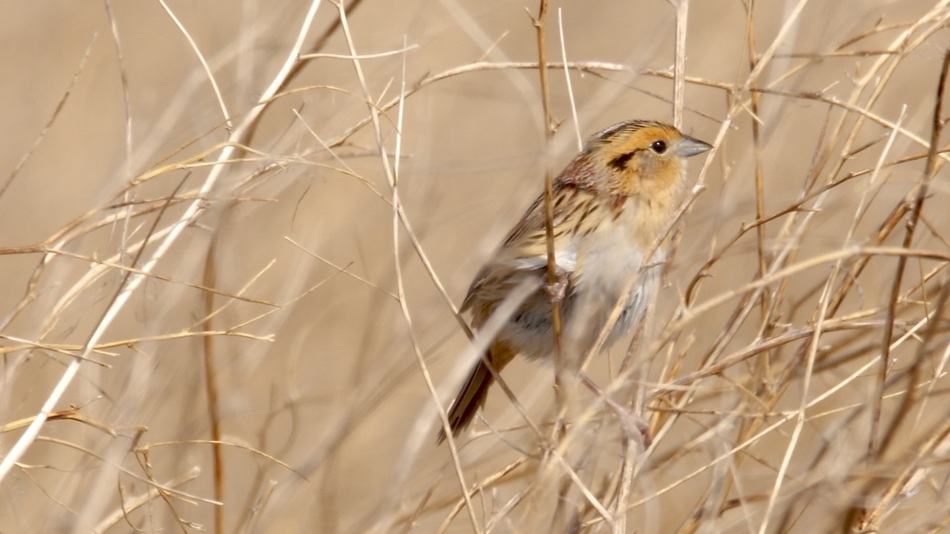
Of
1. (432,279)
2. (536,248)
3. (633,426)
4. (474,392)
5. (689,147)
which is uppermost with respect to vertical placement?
(689,147)

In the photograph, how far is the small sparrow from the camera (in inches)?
132

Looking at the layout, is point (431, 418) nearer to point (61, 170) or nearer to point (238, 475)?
point (238, 475)

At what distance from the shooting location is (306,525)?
16.3 ft

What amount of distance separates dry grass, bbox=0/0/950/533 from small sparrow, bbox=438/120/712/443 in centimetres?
15

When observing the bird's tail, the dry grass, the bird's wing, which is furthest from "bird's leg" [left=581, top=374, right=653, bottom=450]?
the bird's tail

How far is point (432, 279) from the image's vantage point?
8.14ft

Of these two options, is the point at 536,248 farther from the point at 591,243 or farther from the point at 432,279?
the point at 432,279

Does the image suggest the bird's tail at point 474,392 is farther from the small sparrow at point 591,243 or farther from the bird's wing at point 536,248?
the bird's wing at point 536,248

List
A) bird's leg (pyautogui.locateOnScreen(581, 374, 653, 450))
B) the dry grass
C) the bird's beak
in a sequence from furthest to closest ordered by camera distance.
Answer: the bird's beak → bird's leg (pyautogui.locateOnScreen(581, 374, 653, 450)) → the dry grass

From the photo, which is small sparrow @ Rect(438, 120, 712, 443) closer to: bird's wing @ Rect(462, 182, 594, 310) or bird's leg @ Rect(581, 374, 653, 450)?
bird's wing @ Rect(462, 182, 594, 310)

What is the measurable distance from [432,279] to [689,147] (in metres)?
1.31

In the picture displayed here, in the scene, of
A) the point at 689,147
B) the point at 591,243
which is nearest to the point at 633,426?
the point at 591,243

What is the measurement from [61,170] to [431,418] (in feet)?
18.2

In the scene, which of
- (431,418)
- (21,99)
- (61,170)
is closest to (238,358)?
(431,418)
